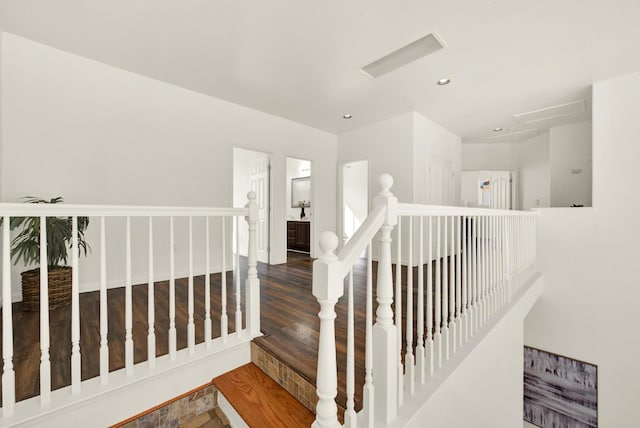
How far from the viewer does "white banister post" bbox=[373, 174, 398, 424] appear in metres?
1.07

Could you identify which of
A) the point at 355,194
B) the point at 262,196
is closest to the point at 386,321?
the point at 262,196

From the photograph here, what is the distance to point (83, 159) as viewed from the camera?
292 cm

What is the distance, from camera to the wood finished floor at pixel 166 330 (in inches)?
61.9

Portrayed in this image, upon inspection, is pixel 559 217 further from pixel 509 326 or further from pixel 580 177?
pixel 509 326

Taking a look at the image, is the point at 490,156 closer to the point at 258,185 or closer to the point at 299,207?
the point at 299,207

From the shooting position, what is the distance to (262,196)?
5.23m

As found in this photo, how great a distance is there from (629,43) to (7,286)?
4.99 meters

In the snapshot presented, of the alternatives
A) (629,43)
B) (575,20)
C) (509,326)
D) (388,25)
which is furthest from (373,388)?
(629,43)

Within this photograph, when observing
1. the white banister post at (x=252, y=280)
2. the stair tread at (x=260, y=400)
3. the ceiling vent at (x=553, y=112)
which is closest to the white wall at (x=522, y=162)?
the ceiling vent at (x=553, y=112)

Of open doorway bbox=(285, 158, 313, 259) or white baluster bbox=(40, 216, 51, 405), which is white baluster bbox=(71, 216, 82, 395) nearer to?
white baluster bbox=(40, 216, 51, 405)

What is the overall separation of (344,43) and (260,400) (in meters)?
2.90

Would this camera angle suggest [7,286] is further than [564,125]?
No

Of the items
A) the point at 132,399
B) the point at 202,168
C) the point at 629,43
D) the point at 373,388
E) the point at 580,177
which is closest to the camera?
the point at 373,388

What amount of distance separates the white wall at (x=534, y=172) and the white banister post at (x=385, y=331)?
629 centimetres
